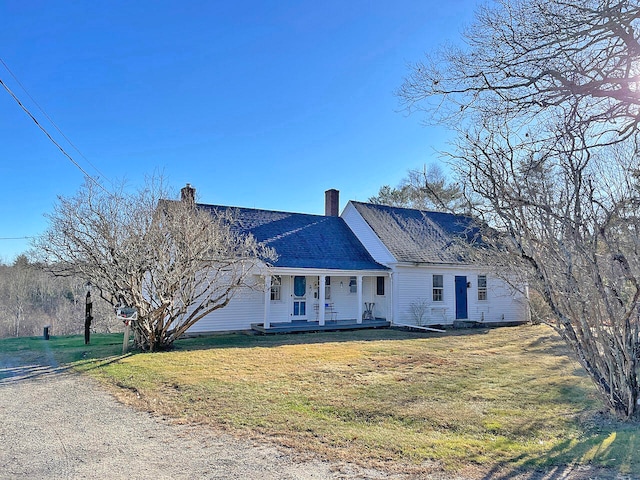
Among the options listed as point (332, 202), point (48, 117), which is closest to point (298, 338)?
point (48, 117)

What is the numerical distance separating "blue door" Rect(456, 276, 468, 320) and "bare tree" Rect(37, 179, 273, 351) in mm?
11835

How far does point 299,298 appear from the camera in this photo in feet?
53.1

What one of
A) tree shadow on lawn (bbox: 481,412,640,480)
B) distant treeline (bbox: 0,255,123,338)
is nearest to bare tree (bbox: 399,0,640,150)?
tree shadow on lawn (bbox: 481,412,640,480)

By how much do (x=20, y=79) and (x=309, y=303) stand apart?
459 inches

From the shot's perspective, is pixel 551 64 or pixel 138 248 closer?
pixel 551 64

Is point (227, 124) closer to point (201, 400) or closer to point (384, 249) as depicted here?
point (384, 249)

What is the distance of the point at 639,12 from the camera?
4676 millimetres

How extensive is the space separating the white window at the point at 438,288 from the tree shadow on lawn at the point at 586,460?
13.0m

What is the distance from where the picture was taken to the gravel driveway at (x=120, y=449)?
3.53 m

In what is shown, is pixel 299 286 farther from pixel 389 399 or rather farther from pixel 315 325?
pixel 389 399

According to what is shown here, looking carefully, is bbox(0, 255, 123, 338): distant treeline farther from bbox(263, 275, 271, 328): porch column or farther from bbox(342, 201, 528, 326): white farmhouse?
bbox(342, 201, 528, 326): white farmhouse

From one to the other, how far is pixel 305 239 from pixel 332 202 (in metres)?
4.72

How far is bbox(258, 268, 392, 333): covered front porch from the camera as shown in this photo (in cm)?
1498

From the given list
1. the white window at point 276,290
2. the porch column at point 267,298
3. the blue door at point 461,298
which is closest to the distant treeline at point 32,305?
the white window at point 276,290
